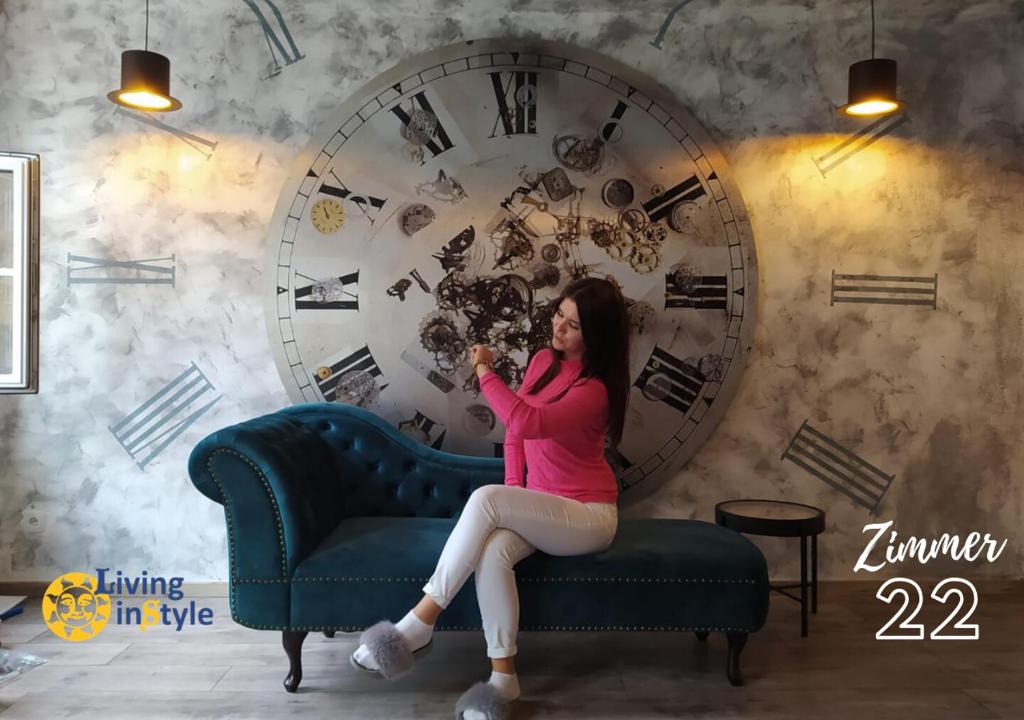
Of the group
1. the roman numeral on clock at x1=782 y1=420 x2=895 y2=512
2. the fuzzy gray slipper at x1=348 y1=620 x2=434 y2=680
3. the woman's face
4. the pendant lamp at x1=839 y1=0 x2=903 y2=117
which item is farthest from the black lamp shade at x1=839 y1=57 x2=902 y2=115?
the fuzzy gray slipper at x1=348 y1=620 x2=434 y2=680

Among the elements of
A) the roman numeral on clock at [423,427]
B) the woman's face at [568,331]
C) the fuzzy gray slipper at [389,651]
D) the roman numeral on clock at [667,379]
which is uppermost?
the woman's face at [568,331]

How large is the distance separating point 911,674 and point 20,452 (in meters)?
3.37

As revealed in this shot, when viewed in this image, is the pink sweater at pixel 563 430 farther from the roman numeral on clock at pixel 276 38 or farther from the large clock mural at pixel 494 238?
the roman numeral on clock at pixel 276 38

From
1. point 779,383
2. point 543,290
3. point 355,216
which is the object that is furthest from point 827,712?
point 355,216

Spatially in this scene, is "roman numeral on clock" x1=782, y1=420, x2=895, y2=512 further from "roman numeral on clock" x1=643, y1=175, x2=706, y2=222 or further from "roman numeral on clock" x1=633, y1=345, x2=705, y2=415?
"roman numeral on clock" x1=643, y1=175, x2=706, y2=222

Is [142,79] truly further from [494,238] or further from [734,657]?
[734,657]

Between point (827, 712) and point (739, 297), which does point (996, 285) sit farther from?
point (827, 712)

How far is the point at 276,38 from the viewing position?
9.86 feet

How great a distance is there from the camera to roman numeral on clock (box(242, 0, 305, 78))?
9.84 feet

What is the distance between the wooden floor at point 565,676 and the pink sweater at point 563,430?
0.58 meters

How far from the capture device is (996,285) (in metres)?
3.10

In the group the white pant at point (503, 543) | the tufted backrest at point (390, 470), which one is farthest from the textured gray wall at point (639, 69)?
the white pant at point (503, 543)

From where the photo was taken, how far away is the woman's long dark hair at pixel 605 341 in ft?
7.28

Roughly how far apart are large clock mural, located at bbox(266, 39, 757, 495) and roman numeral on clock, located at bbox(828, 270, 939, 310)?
39cm
